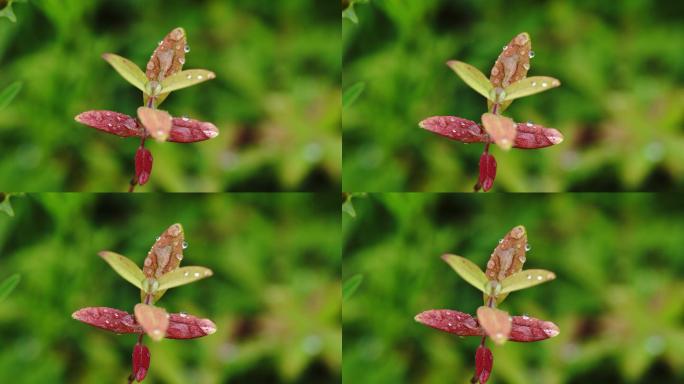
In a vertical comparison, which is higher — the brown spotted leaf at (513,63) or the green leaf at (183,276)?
the brown spotted leaf at (513,63)

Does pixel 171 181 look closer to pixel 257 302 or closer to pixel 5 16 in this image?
pixel 257 302

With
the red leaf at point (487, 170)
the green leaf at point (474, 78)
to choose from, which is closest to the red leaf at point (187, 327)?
the red leaf at point (487, 170)

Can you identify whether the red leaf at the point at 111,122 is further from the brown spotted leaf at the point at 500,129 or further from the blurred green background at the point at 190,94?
the brown spotted leaf at the point at 500,129

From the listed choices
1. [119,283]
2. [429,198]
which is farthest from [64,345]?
[429,198]

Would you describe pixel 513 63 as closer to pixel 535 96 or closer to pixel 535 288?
pixel 535 96

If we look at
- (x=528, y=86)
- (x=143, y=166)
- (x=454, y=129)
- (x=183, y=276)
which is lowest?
(x=183, y=276)

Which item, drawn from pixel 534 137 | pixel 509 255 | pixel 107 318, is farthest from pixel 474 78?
pixel 107 318
